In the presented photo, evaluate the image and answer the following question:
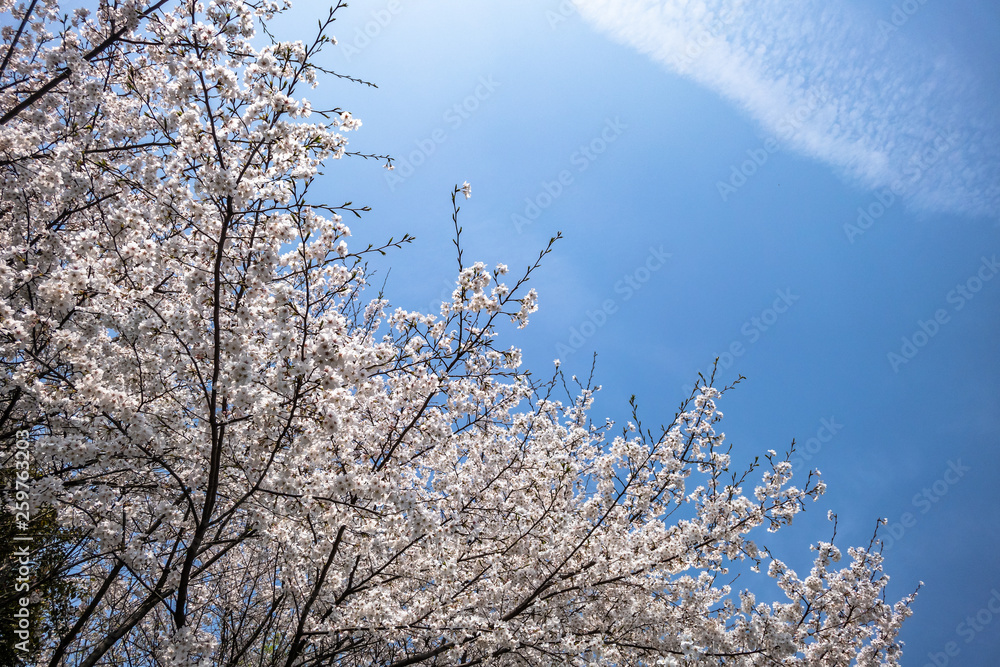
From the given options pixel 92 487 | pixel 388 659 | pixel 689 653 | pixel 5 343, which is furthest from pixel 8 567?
pixel 689 653

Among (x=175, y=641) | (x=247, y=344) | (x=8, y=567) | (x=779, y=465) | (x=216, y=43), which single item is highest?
(x=216, y=43)

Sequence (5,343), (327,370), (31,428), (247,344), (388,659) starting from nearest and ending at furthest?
1. (327,370)
2. (247,344)
3. (5,343)
4. (31,428)
5. (388,659)

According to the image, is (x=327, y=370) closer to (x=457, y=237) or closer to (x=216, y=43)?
(x=457, y=237)

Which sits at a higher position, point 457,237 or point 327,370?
point 457,237

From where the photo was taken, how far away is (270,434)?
4.64m

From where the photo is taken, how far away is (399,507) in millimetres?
4738

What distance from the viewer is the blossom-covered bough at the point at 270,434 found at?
4.38 metres

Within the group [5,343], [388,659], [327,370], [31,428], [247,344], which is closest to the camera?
[327,370]

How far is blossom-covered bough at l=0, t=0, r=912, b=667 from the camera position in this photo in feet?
14.4

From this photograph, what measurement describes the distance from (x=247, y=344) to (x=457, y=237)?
221cm

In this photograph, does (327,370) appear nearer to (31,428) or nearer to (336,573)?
(336,573)

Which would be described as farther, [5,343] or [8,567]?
[8,567]

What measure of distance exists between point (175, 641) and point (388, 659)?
110 inches

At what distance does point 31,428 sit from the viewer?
17.6ft
